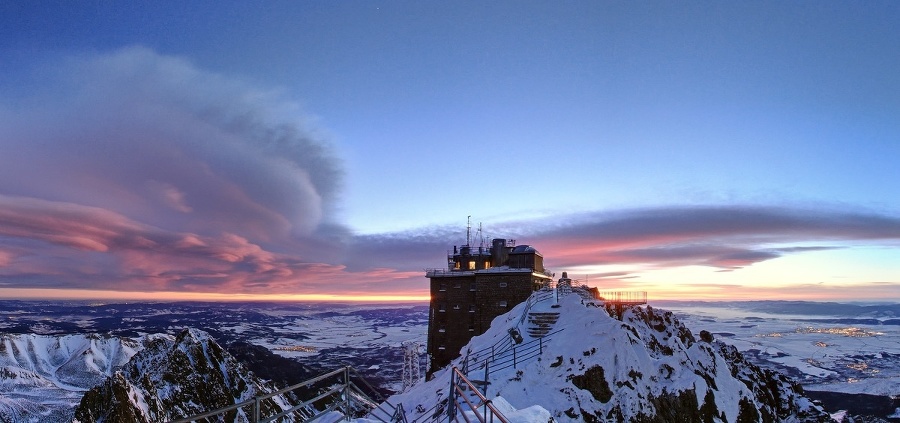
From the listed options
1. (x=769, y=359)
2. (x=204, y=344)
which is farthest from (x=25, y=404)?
(x=769, y=359)

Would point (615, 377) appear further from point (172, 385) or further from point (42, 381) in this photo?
point (42, 381)

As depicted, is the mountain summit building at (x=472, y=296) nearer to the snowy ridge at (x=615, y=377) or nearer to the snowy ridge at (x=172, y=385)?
the snowy ridge at (x=615, y=377)

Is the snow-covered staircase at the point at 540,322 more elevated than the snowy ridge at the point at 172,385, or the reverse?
the snow-covered staircase at the point at 540,322

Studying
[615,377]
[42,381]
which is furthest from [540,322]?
[42,381]

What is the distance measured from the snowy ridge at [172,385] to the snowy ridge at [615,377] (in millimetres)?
44692

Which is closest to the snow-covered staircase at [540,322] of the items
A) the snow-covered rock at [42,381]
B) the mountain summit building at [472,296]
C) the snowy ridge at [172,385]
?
the mountain summit building at [472,296]

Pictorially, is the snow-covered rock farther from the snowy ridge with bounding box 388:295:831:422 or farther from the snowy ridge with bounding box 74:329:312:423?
the snowy ridge with bounding box 388:295:831:422

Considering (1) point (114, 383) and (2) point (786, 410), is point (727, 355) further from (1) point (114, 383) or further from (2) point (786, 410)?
(1) point (114, 383)

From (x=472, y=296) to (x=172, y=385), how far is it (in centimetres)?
5335

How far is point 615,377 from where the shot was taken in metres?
20.9

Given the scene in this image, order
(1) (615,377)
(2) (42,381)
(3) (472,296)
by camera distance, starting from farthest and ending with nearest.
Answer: (2) (42,381)
(3) (472,296)
(1) (615,377)

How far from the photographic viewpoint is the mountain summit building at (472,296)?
40.3 meters

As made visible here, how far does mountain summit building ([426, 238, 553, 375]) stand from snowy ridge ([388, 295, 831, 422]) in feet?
33.3

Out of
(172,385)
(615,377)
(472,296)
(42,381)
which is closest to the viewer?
(615,377)
